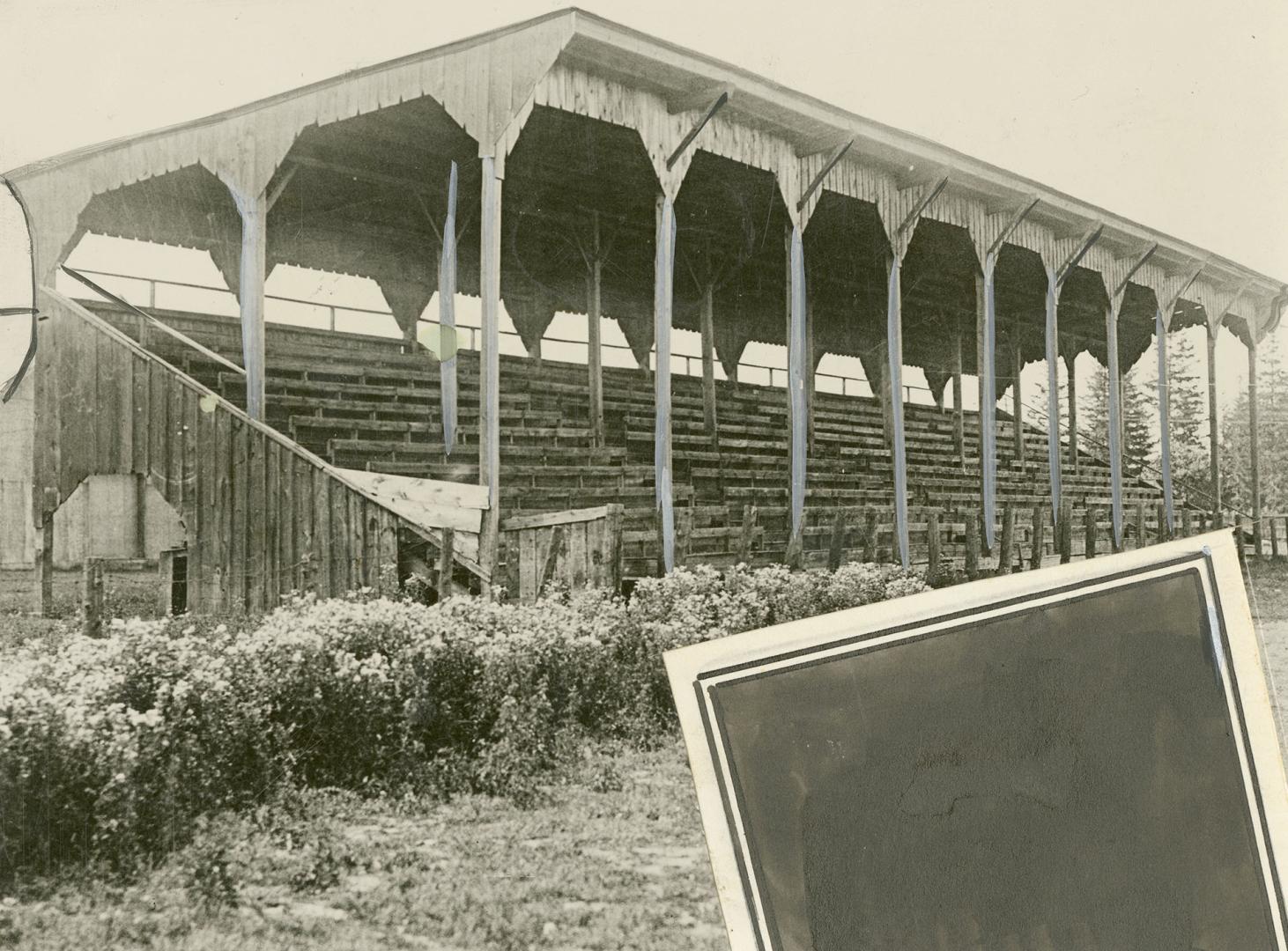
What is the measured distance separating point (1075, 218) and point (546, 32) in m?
5.56

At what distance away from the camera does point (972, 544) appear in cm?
746

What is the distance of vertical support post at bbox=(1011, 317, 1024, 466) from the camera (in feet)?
37.0

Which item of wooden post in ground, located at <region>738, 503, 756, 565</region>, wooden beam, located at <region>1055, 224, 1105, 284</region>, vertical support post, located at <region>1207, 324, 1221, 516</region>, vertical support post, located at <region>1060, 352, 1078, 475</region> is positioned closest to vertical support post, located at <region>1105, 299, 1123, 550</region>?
wooden beam, located at <region>1055, 224, 1105, 284</region>

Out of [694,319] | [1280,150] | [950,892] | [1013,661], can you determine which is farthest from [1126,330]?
[950,892]

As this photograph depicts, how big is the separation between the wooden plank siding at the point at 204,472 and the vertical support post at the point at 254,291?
2.54 ft

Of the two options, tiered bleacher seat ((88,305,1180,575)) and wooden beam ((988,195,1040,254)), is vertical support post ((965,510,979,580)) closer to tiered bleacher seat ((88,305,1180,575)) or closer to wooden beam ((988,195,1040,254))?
tiered bleacher seat ((88,305,1180,575))

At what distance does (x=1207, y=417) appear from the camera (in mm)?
7922

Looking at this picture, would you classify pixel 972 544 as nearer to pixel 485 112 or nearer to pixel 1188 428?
pixel 1188 428

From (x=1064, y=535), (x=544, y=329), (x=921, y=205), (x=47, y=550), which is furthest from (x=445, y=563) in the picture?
(x=544, y=329)

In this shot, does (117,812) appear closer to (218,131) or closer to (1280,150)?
(218,131)

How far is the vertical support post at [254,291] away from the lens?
6051 millimetres

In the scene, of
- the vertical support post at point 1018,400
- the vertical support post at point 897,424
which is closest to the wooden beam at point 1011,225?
the vertical support post at point 897,424

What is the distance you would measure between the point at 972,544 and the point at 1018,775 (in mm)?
3714

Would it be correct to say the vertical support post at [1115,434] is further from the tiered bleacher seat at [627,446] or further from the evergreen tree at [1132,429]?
the tiered bleacher seat at [627,446]
